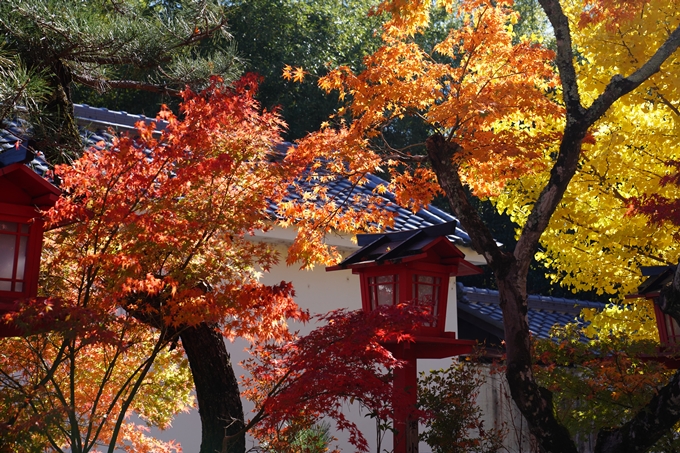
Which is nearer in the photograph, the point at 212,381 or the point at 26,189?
the point at 26,189

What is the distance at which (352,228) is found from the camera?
8141 millimetres

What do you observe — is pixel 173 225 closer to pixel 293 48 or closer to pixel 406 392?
pixel 406 392

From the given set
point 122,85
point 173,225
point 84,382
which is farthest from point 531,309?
point 173,225

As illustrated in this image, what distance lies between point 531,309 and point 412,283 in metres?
10.7

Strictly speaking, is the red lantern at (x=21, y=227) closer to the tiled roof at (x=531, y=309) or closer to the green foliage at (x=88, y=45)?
the green foliage at (x=88, y=45)

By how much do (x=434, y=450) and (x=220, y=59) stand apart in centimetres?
520

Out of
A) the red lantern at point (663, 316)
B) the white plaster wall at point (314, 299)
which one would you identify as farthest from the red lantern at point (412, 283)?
the white plaster wall at point (314, 299)

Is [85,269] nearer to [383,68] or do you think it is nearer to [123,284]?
[123,284]

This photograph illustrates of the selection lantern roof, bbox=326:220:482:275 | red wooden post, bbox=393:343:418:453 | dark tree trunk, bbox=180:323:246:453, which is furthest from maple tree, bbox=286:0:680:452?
dark tree trunk, bbox=180:323:246:453

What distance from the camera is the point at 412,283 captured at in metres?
6.64

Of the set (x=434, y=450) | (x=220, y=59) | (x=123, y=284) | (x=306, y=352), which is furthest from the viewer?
(x=434, y=450)

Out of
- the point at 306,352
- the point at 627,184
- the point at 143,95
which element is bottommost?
the point at 306,352

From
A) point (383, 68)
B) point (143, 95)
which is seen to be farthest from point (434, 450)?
point (143, 95)

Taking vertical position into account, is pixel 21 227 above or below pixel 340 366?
above
